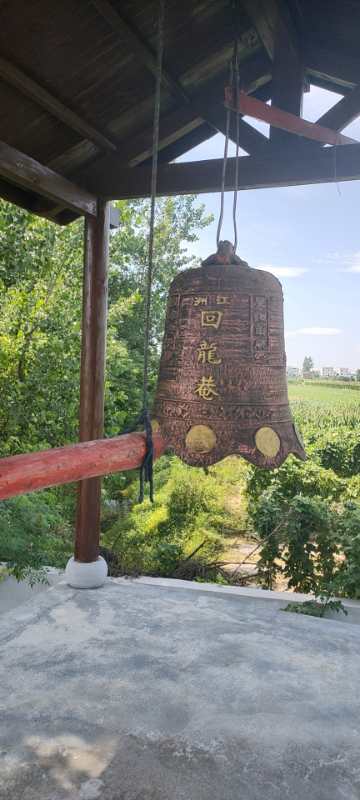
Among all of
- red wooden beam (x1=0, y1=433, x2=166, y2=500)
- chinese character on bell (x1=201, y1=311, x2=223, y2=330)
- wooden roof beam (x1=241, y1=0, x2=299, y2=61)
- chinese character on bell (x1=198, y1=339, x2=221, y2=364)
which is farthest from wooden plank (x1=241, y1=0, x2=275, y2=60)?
red wooden beam (x1=0, y1=433, x2=166, y2=500)

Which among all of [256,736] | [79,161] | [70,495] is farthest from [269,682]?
[70,495]

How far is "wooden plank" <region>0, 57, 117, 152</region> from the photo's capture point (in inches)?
121

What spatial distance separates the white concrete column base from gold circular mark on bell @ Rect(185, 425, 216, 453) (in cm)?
272

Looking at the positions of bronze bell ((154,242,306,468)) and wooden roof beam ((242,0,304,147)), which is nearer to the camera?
bronze bell ((154,242,306,468))

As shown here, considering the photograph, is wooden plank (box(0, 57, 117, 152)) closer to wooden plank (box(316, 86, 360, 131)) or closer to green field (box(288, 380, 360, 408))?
wooden plank (box(316, 86, 360, 131))

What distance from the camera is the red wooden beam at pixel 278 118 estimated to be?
2690 mm

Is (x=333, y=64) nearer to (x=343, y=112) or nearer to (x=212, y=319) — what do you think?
(x=343, y=112)

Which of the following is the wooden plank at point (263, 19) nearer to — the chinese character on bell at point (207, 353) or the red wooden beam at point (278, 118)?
the red wooden beam at point (278, 118)

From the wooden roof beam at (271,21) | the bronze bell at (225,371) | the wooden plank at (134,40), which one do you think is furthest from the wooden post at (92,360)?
the bronze bell at (225,371)

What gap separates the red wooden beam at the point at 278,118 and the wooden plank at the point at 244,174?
21 centimetres

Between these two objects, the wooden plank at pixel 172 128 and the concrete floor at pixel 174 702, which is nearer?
the concrete floor at pixel 174 702

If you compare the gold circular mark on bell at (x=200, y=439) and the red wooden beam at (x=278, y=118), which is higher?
the red wooden beam at (x=278, y=118)

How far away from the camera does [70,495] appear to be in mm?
7156

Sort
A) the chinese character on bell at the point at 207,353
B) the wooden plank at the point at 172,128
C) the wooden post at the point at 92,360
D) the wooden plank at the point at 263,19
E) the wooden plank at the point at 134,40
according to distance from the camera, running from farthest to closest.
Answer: the wooden post at the point at 92,360 < the wooden plank at the point at 172,128 < the wooden plank at the point at 263,19 < the wooden plank at the point at 134,40 < the chinese character on bell at the point at 207,353
